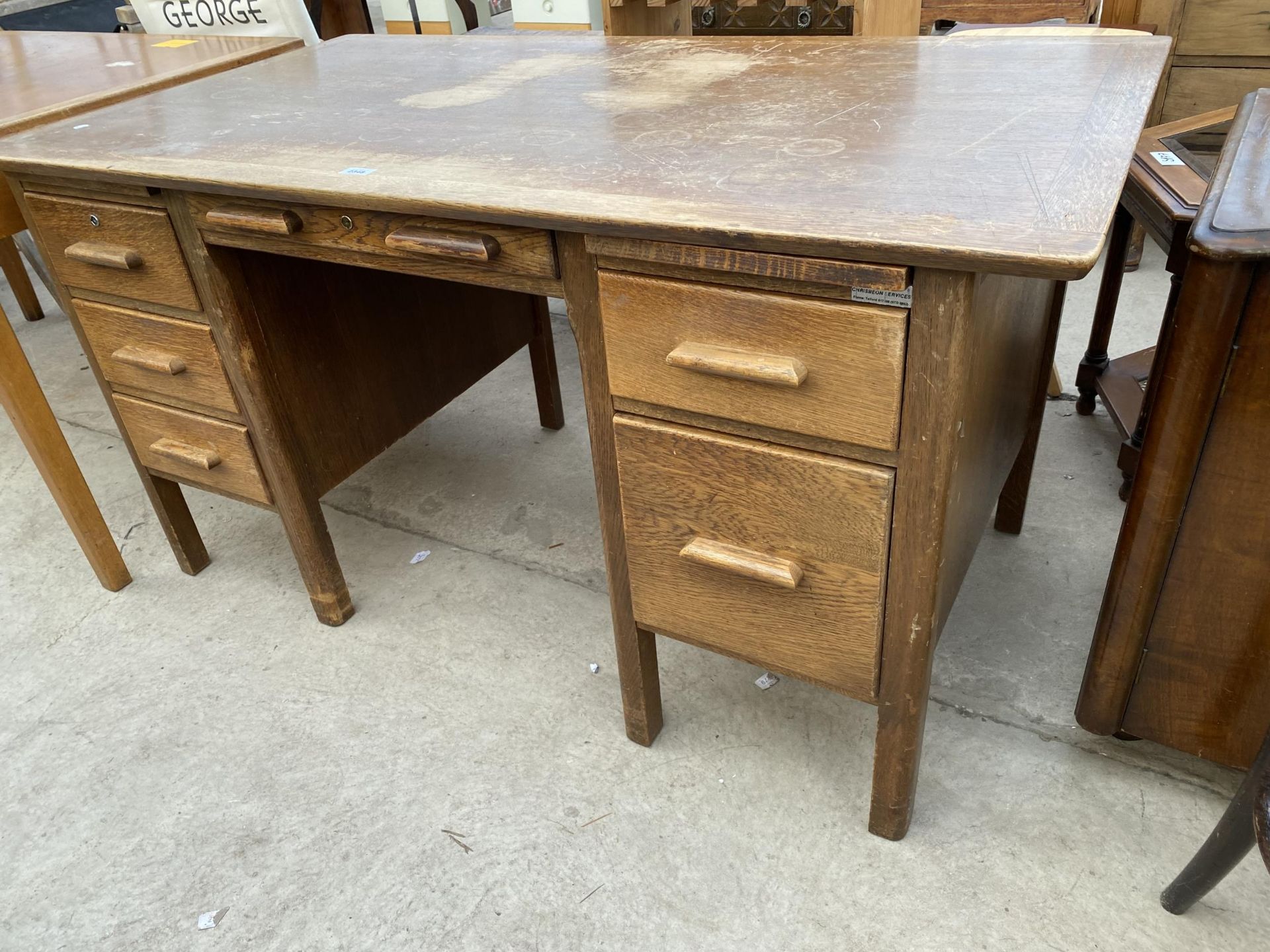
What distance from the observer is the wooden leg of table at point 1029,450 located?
62.8 inches

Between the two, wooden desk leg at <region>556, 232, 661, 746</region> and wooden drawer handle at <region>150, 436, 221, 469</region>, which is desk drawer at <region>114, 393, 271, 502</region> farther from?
wooden desk leg at <region>556, 232, 661, 746</region>

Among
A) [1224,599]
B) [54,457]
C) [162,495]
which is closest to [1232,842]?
[1224,599]

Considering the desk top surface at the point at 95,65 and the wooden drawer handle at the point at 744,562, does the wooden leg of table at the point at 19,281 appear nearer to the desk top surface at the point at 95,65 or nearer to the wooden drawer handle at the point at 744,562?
the desk top surface at the point at 95,65

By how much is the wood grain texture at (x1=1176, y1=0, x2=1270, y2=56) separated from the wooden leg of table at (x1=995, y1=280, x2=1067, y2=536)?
154 cm

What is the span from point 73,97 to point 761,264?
162cm

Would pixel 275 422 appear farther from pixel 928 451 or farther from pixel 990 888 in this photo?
pixel 990 888

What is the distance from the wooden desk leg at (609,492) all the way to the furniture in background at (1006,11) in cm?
238

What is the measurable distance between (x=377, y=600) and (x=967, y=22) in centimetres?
254

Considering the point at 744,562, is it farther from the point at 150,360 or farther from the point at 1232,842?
the point at 150,360

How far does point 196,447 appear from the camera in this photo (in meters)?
1.72

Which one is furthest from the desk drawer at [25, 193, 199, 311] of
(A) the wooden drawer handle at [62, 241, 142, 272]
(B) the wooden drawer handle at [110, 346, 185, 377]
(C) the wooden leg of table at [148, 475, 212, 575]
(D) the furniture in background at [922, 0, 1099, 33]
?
(D) the furniture in background at [922, 0, 1099, 33]

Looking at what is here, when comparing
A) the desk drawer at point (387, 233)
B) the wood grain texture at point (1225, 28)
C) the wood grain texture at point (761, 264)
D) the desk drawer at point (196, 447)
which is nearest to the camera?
the wood grain texture at point (761, 264)

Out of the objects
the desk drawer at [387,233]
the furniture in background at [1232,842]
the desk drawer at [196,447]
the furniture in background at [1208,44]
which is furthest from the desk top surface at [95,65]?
the furniture in background at [1208,44]

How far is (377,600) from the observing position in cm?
192
